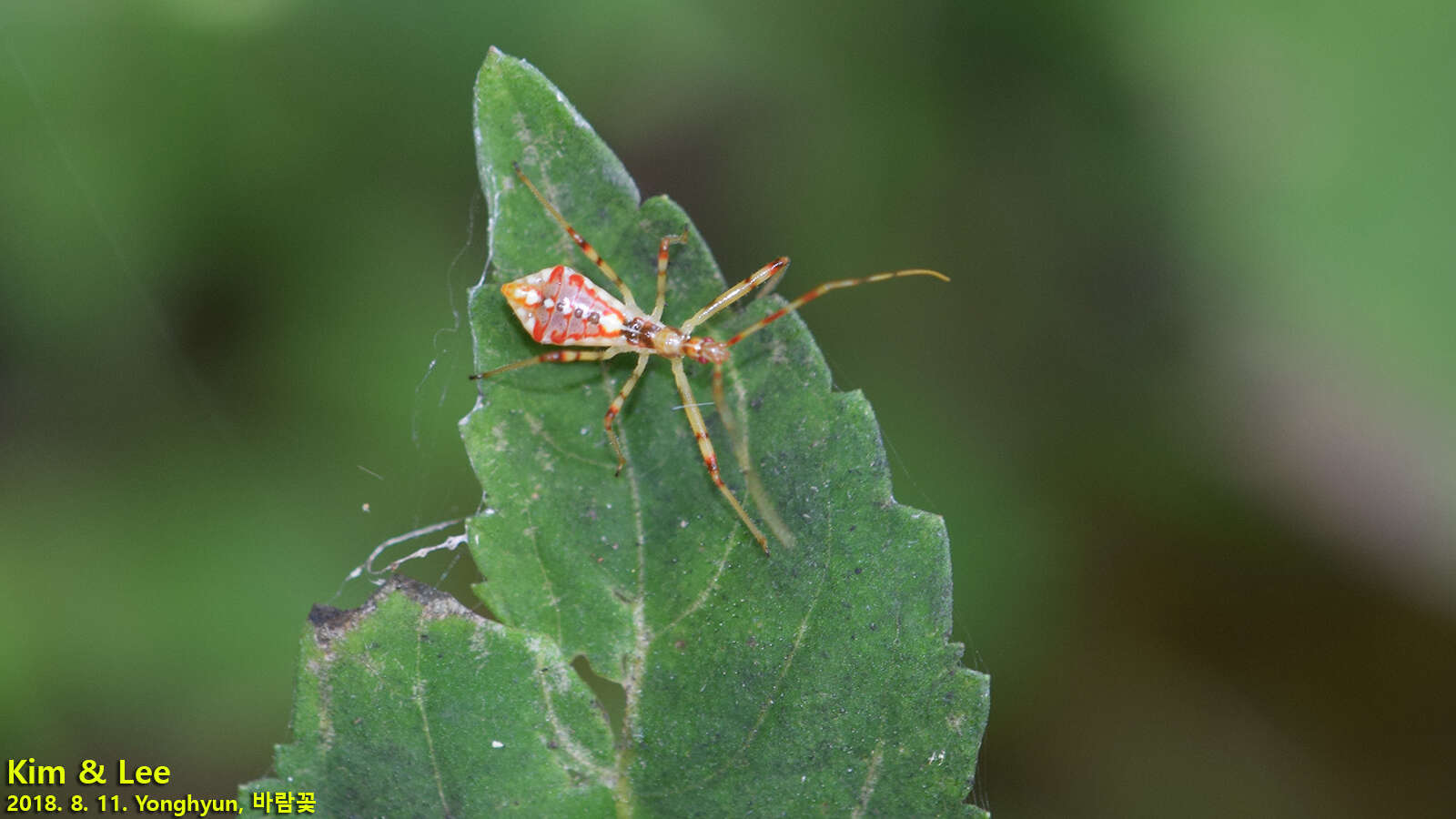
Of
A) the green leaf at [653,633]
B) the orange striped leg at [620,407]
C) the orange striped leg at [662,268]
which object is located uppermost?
the orange striped leg at [662,268]

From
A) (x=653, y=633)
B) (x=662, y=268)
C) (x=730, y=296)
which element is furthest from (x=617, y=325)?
(x=653, y=633)

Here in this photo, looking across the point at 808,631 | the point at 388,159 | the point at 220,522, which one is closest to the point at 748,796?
the point at 808,631

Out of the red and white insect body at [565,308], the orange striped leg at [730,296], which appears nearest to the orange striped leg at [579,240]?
the red and white insect body at [565,308]

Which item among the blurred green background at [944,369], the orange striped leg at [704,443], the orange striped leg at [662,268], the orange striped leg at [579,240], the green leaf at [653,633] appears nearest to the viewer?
the green leaf at [653,633]

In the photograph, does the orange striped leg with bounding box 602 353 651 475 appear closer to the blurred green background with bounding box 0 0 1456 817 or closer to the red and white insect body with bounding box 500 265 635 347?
the red and white insect body with bounding box 500 265 635 347

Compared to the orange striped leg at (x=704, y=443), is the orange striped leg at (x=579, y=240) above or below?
above

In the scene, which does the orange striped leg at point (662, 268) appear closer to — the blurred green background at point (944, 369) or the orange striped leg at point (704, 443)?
the orange striped leg at point (704, 443)

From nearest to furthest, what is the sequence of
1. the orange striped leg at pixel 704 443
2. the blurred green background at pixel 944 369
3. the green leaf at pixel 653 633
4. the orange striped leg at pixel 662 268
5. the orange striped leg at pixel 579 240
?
the green leaf at pixel 653 633, the orange striped leg at pixel 704 443, the orange striped leg at pixel 579 240, the orange striped leg at pixel 662 268, the blurred green background at pixel 944 369
